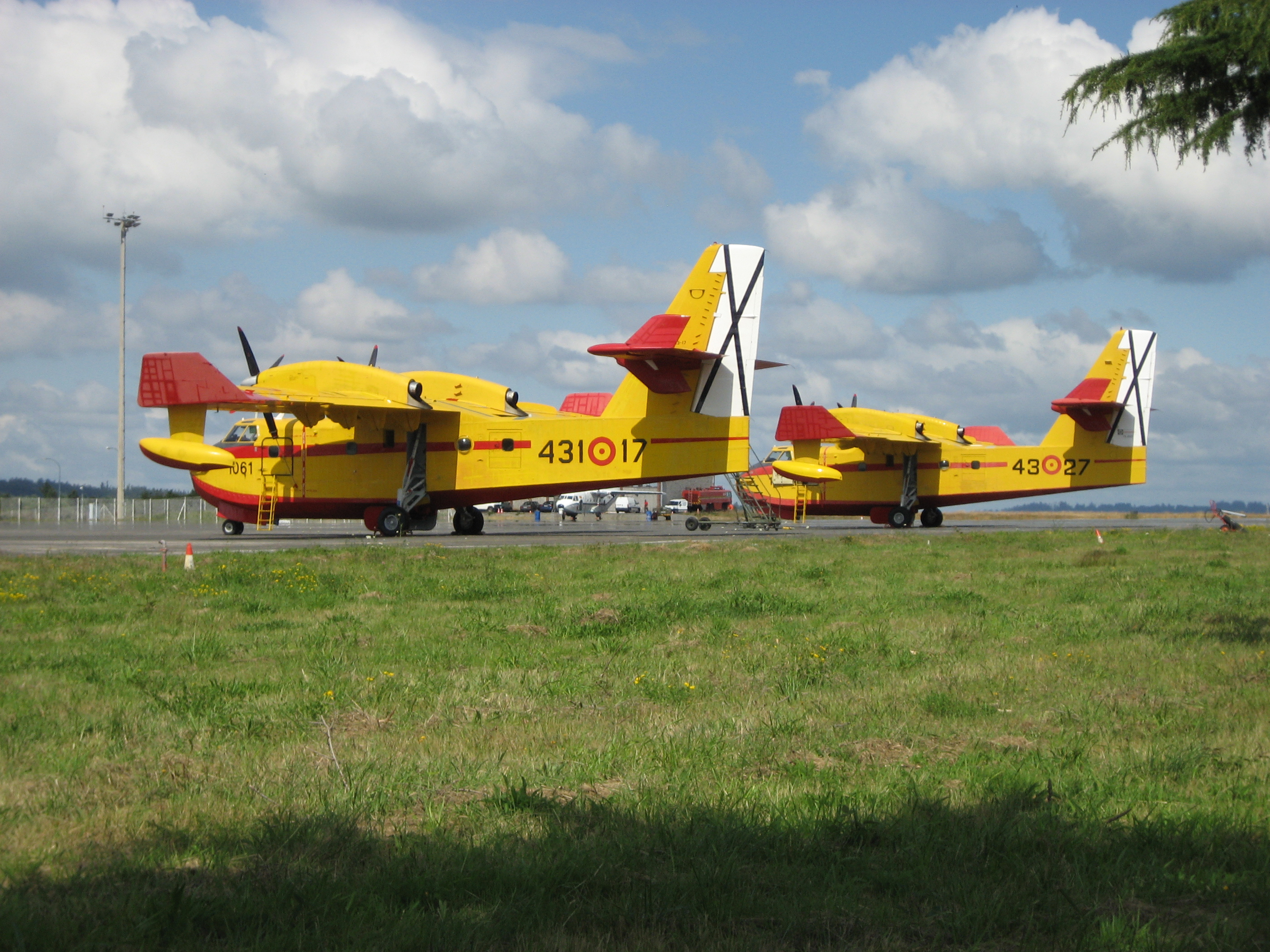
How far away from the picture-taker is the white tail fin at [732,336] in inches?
1172

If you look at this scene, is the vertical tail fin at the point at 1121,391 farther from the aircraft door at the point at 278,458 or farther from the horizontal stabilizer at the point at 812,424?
the aircraft door at the point at 278,458

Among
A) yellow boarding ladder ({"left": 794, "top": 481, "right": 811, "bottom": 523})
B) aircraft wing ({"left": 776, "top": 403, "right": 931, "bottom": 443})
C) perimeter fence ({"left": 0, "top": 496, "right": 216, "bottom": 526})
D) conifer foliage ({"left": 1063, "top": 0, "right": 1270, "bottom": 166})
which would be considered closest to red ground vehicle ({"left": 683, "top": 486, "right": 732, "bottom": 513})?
yellow boarding ladder ({"left": 794, "top": 481, "right": 811, "bottom": 523})

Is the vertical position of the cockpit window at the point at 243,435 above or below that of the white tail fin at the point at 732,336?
below

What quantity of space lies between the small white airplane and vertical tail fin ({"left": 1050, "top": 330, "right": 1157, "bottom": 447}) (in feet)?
109

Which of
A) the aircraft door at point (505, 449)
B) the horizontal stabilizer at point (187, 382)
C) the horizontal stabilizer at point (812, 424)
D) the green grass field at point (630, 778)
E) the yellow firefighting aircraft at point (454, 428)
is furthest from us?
the horizontal stabilizer at point (812, 424)

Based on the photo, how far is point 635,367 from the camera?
1166 inches

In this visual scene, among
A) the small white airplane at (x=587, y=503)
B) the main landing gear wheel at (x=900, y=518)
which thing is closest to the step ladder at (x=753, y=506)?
the main landing gear wheel at (x=900, y=518)

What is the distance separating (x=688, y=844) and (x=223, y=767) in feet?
9.54

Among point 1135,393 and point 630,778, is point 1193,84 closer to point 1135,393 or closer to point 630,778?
point 630,778

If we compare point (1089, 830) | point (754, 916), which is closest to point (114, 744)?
point (754, 916)

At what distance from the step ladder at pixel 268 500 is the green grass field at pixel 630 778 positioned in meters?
18.8

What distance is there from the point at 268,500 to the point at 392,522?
4.02m

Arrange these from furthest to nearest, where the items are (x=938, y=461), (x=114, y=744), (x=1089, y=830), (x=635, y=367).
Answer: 1. (x=938, y=461)
2. (x=635, y=367)
3. (x=114, y=744)
4. (x=1089, y=830)

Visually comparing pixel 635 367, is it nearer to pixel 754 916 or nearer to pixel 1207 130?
pixel 1207 130
